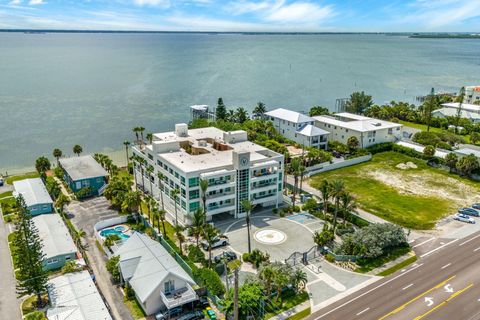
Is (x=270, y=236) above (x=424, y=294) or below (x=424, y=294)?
below

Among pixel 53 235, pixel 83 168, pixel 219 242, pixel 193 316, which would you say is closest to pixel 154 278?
pixel 193 316

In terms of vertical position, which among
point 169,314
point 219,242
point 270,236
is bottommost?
point 270,236

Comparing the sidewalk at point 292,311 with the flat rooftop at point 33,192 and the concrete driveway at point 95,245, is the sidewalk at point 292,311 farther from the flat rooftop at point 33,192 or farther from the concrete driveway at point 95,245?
the flat rooftop at point 33,192

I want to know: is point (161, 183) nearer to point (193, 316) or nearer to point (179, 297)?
point (179, 297)

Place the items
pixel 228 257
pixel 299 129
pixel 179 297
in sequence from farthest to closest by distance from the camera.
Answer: pixel 299 129 → pixel 228 257 → pixel 179 297

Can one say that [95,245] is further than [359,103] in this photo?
No

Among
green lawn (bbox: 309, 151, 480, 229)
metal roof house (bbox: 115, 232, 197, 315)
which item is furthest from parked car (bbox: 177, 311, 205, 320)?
green lawn (bbox: 309, 151, 480, 229)

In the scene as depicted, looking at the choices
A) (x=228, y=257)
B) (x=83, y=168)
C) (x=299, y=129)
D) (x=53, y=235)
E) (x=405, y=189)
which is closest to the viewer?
(x=228, y=257)
